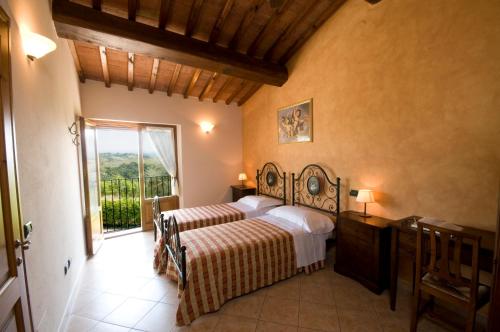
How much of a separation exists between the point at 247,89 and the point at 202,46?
5.69 ft

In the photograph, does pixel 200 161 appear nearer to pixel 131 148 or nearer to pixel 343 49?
pixel 131 148

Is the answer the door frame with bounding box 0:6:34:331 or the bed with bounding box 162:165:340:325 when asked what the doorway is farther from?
the door frame with bounding box 0:6:34:331

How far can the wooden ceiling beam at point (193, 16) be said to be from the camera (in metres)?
2.68

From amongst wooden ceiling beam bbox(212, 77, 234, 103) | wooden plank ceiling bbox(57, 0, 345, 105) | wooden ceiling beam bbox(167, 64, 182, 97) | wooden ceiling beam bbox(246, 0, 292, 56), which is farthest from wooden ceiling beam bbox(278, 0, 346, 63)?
wooden ceiling beam bbox(167, 64, 182, 97)

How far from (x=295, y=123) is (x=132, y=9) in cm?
276

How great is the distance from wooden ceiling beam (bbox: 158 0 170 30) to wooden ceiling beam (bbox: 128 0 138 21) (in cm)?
28

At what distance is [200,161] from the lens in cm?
495

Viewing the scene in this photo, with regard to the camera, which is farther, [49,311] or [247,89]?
[247,89]

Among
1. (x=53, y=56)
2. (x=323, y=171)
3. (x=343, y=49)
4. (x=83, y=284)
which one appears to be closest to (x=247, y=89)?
(x=343, y=49)

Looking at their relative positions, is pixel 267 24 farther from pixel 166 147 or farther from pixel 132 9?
pixel 166 147

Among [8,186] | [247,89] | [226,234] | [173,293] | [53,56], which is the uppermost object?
[247,89]

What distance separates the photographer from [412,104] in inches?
91.1

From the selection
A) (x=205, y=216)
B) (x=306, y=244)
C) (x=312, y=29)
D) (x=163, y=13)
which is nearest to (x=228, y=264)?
(x=306, y=244)

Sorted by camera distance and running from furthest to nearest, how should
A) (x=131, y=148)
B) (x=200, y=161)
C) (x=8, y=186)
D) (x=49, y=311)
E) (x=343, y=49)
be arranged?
(x=200, y=161) → (x=131, y=148) → (x=343, y=49) → (x=49, y=311) → (x=8, y=186)
